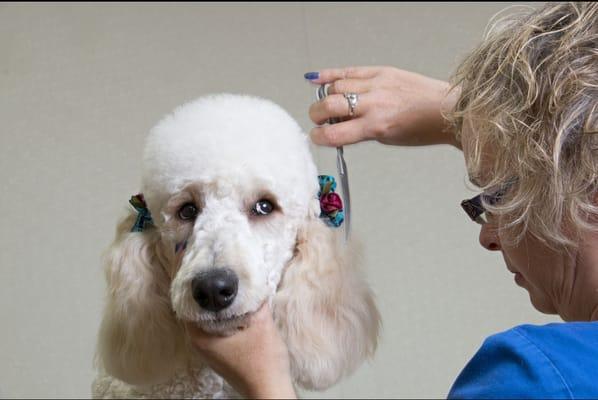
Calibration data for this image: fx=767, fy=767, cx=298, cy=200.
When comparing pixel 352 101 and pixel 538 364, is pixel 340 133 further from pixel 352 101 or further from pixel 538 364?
pixel 538 364

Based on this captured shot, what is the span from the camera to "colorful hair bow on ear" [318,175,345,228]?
991 millimetres

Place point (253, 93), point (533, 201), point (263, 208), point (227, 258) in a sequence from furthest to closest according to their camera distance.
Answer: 1. point (253, 93)
2. point (263, 208)
3. point (227, 258)
4. point (533, 201)

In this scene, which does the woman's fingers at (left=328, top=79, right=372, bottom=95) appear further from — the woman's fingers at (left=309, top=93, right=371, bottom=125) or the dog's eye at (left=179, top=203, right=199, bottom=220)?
the dog's eye at (left=179, top=203, right=199, bottom=220)

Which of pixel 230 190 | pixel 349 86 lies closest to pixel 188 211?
pixel 230 190

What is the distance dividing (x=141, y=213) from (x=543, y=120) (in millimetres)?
524

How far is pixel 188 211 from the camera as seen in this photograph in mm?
924

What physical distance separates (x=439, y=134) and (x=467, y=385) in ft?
1.63

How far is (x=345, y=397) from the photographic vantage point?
168 centimetres

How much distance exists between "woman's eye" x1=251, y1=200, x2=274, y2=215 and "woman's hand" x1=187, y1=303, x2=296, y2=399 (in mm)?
134

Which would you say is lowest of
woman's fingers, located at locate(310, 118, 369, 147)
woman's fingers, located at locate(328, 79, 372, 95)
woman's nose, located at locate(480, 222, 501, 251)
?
woman's nose, located at locate(480, 222, 501, 251)

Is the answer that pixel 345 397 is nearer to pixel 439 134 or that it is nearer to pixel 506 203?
pixel 439 134

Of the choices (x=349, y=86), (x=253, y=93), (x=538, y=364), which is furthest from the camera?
(x=253, y=93)

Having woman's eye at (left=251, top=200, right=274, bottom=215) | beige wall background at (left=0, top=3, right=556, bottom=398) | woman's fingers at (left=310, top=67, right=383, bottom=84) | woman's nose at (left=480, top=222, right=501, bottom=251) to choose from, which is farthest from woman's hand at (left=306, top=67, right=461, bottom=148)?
beige wall background at (left=0, top=3, right=556, bottom=398)

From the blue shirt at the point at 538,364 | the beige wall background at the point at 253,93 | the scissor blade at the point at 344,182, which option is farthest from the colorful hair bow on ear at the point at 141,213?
the blue shirt at the point at 538,364
